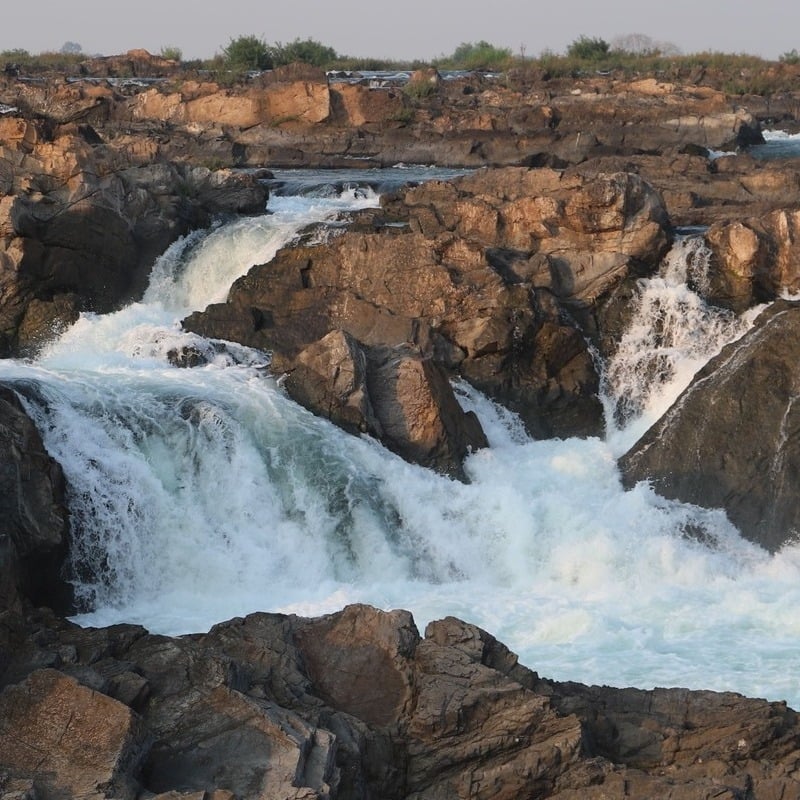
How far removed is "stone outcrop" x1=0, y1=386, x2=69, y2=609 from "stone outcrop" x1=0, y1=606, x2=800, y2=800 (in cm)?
207

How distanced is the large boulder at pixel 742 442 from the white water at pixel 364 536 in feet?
1.19

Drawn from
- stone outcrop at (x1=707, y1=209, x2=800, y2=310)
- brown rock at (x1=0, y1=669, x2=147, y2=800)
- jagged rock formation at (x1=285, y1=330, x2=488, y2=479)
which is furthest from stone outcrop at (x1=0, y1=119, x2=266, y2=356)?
brown rock at (x1=0, y1=669, x2=147, y2=800)

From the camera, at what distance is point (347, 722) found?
1002 centimetres

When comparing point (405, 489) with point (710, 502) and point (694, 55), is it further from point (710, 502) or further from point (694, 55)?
point (694, 55)

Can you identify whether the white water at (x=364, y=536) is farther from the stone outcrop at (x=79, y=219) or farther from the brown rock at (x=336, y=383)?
the stone outcrop at (x=79, y=219)

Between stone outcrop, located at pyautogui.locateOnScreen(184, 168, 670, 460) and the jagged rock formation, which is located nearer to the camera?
the jagged rock formation

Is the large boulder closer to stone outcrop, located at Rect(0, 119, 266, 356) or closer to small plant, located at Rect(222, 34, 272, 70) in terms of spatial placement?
stone outcrop, located at Rect(0, 119, 266, 356)

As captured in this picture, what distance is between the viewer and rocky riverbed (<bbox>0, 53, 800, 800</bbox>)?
31.5ft

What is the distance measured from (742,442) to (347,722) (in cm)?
867

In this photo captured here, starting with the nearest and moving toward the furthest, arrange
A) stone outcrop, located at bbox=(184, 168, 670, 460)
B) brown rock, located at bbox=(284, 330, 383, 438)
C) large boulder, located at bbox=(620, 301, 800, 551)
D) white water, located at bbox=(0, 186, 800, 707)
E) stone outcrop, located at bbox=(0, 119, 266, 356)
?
Answer: white water, located at bbox=(0, 186, 800, 707), large boulder, located at bbox=(620, 301, 800, 551), brown rock, located at bbox=(284, 330, 383, 438), stone outcrop, located at bbox=(184, 168, 670, 460), stone outcrop, located at bbox=(0, 119, 266, 356)

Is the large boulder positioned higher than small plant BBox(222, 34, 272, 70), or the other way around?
small plant BBox(222, 34, 272, 70)

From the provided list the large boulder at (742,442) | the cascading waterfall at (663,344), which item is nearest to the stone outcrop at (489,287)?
the cascading waterfall at (663,344)

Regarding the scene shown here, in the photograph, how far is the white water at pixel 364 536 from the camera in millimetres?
14266

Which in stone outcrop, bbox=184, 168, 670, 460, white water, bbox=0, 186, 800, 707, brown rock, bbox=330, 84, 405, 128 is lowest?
white water, bbox=0, 186, 800, 707
